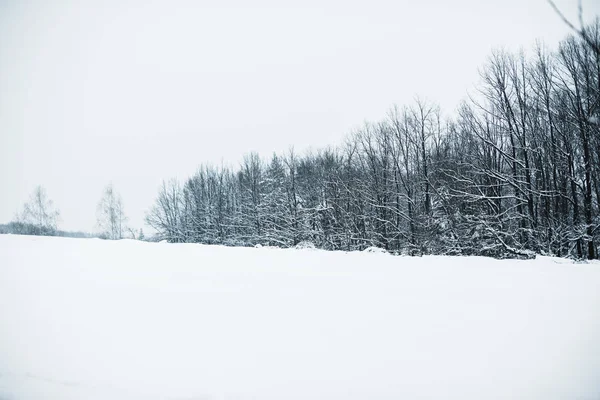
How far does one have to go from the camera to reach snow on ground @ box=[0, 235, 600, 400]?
9.10 feet

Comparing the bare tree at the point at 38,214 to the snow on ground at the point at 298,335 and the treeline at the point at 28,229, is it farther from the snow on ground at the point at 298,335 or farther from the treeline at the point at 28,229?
the snow on ground at the point at 298,335

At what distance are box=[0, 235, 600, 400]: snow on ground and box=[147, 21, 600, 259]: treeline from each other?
2635 millimetres

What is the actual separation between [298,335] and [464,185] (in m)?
17.0

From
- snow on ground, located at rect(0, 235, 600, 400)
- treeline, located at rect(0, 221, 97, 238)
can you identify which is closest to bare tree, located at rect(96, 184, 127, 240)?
treeline, located at rect(0, 221, 97, 238)

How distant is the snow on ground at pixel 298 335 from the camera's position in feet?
9.10

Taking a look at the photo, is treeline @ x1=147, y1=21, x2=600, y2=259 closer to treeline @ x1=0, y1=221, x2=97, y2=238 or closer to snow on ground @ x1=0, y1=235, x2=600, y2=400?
snow on ground @ x1=0, y1=235, x2=600, y2=400

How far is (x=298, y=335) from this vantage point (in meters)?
3.53

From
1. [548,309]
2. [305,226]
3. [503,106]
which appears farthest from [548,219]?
[305,226]

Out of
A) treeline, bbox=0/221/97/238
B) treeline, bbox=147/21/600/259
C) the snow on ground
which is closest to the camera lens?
the snow on ground

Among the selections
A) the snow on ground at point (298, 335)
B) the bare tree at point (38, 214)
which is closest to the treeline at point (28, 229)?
the bare tree at point (38, 214)

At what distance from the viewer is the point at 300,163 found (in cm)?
3866

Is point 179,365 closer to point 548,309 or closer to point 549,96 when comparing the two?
point 548,309

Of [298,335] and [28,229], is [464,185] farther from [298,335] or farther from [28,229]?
[28,229]

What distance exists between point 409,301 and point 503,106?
15274 millimetres
